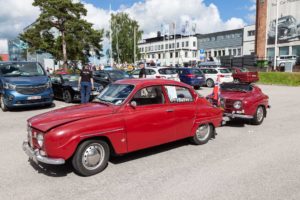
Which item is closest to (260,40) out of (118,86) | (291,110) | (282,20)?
(282,20)

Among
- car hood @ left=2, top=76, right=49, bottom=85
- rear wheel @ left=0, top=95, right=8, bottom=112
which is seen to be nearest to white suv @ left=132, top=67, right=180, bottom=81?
car hood @ left=2, top=76, right=49, bottom=85

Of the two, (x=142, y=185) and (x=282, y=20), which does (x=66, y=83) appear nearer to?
(x=142, y=185)

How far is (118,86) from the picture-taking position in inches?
226

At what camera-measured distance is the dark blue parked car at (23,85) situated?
10.4m

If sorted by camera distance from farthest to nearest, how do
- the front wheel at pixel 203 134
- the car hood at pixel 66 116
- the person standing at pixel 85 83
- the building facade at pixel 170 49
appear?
the building facade at pixel 170 49, the person standing at pixel 85 83, the front wheel at pixel 203 134, the car hood at pixel 66 116

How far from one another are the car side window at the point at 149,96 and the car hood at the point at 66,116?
1.91ft

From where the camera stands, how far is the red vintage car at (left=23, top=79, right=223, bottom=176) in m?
4.36

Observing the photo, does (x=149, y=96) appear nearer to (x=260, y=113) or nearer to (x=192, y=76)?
(x=260, y=113)

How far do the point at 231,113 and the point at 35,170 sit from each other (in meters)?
5.64

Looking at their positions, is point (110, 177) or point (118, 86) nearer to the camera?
point (110, 177)

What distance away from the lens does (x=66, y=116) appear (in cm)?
470

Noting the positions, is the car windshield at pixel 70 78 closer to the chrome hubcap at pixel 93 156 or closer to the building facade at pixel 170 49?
the chrome hubcap at pixel 93 156

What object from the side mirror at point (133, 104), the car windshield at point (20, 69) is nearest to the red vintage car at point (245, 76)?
the car windshield at point (20, 69)

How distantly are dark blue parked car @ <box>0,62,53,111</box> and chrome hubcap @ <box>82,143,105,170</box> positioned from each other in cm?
701
